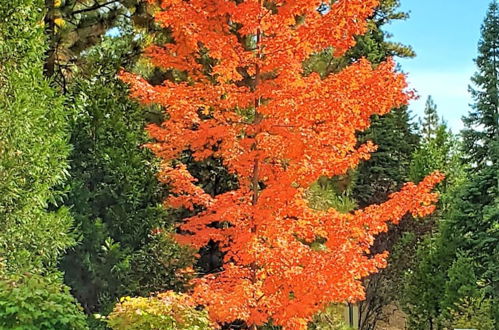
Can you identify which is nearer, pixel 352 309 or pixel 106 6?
pixel 106 6

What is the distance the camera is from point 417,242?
17172mm

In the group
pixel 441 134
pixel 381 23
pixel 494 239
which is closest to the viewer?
pixel 494 239

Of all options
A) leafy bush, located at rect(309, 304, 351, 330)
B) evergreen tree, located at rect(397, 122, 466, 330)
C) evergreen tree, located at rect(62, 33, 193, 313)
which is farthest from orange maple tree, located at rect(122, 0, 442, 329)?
evergreen tree, located at rect(397, 122, 466, 330)

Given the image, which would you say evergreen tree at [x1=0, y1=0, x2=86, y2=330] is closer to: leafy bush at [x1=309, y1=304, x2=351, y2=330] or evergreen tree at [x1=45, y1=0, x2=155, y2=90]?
evergreen tree at [x1=45, y1=0, x2=155, y2=90]

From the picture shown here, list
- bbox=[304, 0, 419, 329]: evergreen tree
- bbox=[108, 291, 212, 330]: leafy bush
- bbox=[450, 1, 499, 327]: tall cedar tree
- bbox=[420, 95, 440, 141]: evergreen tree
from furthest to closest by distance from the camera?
bbox=[420, 95, 440, 141]: evergreen tree, bbox=[304, 0, 419, 329]: evergreen tree, bbox=[450, 1, 499, 327]: tall cedar tree, bbox=[108, 291, 212, 330]: leafy bush

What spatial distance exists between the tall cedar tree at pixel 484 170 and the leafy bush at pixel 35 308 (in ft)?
33.1

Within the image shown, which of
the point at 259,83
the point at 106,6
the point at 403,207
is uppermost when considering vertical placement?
the point at 106,6

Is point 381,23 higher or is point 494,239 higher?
point 381,23

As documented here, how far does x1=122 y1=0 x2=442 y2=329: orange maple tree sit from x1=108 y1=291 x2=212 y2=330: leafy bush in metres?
0.91

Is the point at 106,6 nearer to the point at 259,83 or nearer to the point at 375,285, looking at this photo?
the point at 259,83

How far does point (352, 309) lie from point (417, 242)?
8.84 feet

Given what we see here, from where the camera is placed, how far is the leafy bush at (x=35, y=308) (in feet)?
16.0

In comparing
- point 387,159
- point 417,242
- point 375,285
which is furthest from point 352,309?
point 387,159

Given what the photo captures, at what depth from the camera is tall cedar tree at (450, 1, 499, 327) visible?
13336 mm
